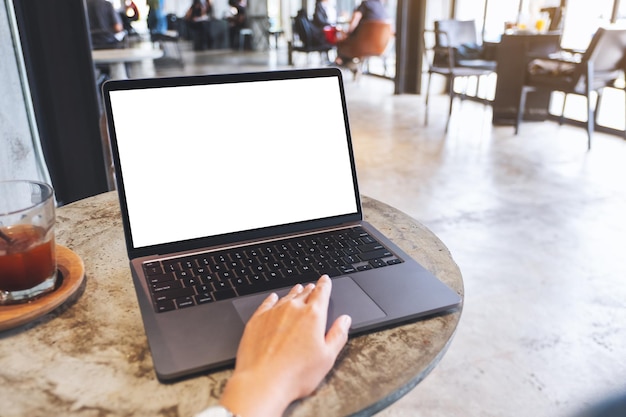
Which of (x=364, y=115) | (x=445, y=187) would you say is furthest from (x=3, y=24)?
(x=364, y=115)

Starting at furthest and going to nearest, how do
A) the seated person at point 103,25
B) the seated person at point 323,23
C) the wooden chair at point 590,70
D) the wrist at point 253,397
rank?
the seated person at point 323,23 → the seated person at point 103,25 → the wooden chair at point 590,70 → the wrist at point 253,397

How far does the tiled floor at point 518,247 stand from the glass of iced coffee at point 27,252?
1.06 metres

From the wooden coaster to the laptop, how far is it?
0.08 meters

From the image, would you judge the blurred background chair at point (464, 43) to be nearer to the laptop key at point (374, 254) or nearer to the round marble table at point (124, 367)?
the laptop key at point (374, 254)

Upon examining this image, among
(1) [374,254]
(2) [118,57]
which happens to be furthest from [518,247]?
(2) [118,57]

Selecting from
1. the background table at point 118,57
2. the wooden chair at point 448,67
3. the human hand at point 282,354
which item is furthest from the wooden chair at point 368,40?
the human hand at point 282,354

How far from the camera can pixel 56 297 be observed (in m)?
0.68

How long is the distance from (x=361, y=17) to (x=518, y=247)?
498 cm

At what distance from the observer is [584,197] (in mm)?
3111

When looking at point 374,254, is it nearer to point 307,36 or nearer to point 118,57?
point 118,57

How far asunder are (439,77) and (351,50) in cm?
125

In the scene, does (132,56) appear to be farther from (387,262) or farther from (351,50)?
(351,50)

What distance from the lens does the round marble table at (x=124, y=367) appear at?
537mm

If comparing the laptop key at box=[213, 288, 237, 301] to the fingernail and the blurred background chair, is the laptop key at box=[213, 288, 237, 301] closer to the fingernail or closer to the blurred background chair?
the fingernail
